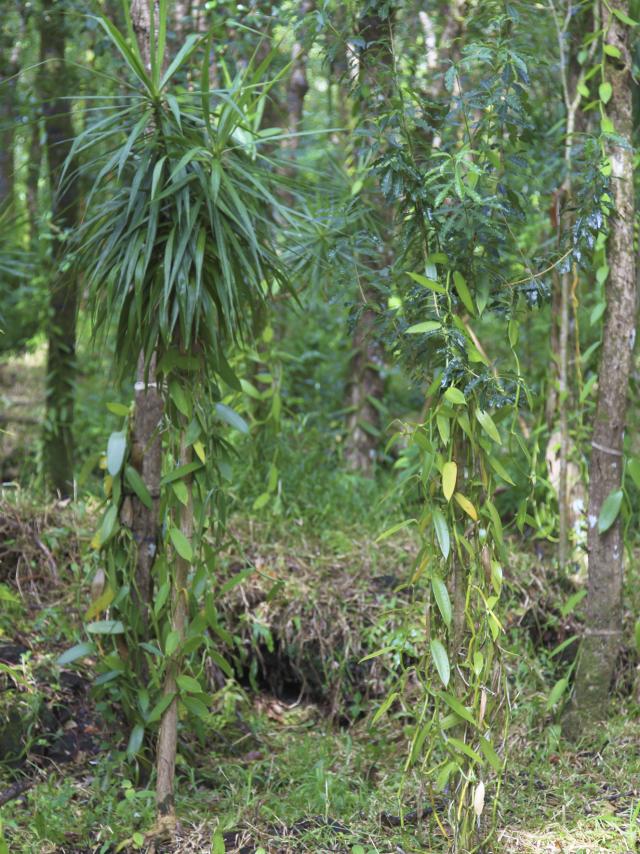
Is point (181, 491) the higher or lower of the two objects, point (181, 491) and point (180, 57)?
the lower

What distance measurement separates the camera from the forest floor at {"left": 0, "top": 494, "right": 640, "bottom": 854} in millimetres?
2367

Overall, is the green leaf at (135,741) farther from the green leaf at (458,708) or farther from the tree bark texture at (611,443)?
the tree bark texture at (611,443)

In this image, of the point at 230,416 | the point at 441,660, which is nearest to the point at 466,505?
the point at 441,660

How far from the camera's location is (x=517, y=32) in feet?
8.94

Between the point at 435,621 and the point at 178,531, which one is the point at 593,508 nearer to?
the point at 435,621

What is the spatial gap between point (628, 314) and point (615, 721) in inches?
50.1

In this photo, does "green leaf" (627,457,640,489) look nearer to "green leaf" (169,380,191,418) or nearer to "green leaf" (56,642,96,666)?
"green leaf" (169,380,191,418)

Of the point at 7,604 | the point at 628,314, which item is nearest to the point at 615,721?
the point at 628,314

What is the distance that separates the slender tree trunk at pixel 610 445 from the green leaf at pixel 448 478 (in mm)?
926

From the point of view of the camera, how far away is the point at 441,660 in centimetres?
212

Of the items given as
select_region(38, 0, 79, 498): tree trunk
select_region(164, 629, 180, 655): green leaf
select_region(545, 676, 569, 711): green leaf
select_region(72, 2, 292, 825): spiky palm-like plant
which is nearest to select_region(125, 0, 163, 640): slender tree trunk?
select_region(72, 2, 292, 825): spiky palm-like plant

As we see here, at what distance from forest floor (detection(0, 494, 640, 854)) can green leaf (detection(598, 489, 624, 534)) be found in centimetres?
36

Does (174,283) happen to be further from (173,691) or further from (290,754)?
(290,754)

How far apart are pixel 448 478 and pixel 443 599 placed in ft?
0.90
